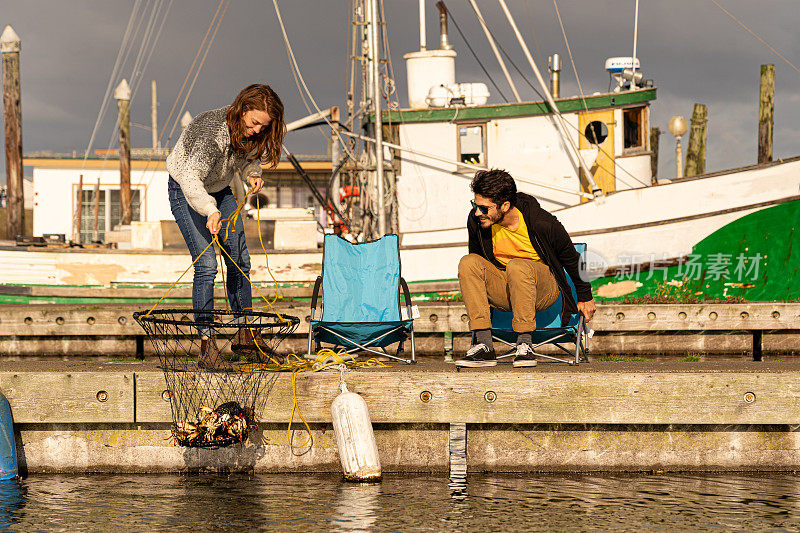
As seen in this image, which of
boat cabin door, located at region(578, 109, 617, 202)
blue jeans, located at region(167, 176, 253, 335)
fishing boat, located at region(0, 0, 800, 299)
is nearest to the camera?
blue jeans, located at region(167, 176, 253, 335)

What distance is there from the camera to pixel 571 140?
13359 millimetres

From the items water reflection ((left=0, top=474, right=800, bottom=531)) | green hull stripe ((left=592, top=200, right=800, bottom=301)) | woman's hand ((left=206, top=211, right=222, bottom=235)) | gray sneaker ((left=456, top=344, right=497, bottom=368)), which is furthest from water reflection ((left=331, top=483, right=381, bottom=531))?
green hull stripe ((left=592, top=200, right=800, bottom=301))

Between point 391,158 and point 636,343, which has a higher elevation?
point 391,158

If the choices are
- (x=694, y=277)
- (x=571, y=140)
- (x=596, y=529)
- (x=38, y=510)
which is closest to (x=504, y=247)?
(x=596, y=529)

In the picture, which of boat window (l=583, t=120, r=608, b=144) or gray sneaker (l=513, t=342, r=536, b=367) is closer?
gray sneaker (l=513, t=342, r=536, b=367)

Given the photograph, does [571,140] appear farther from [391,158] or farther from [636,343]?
[636,343]

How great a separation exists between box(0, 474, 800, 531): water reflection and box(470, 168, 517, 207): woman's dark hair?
66.4 inches

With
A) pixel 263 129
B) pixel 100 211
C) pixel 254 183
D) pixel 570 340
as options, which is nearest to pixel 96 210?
pixel 100 211

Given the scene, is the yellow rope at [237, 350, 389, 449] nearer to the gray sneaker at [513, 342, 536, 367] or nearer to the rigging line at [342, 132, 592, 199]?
the gray sneaker at [513, 342, 536, 367]

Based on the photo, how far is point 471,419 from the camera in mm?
4555

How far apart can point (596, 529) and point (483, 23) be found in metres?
11.1

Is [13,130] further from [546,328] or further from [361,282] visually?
[546,328]

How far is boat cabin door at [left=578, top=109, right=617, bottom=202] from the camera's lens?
13883mm

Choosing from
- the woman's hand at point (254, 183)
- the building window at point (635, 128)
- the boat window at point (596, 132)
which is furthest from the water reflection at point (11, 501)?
the building window at point (635, 128)
